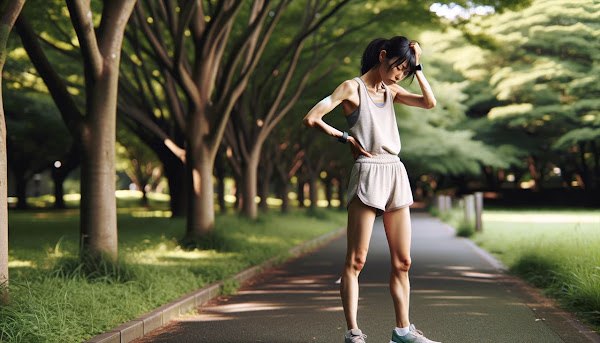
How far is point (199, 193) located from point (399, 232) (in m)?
7.83

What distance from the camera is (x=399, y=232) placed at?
169 inches

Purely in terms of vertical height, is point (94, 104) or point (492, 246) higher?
point (94, 104)

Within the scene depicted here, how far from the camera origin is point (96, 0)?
41.8ft

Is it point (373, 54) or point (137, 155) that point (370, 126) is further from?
point (137, 155)

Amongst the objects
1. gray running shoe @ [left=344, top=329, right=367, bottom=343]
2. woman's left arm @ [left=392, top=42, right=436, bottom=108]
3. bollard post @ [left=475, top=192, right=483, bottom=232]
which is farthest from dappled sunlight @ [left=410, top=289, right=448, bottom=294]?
bollard post @ [left=475, top=192, right=483, bottom=232]

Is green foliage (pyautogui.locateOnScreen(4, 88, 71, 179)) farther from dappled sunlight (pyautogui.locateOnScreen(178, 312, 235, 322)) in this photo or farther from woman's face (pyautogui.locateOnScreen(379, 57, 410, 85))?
woman's face (pyautogui.locateOnScreen(379, 57, 410, 85))

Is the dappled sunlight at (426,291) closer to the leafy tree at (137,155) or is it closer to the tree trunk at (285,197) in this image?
the tree trunk at (285,197)

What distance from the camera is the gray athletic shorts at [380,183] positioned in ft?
13.7

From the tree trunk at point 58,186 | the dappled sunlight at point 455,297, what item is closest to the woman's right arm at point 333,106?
the dappled sunlight at point 455,297

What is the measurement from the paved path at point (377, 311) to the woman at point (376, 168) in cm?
105

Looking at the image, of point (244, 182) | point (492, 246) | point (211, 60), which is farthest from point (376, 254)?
point (244, 182)

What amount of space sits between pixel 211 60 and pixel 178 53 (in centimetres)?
101

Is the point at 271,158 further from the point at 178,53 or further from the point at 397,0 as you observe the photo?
the point at 178,53

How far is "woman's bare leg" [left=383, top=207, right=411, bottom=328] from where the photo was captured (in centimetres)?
429
